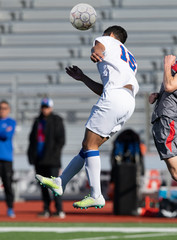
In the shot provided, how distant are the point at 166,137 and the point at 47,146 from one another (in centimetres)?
533

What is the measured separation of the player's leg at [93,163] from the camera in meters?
5.58

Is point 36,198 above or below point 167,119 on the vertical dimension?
below

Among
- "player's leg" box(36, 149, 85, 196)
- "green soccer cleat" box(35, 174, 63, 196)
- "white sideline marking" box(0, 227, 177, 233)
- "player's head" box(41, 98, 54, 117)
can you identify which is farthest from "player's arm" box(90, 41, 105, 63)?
"player's head" box(41, 98, 54, 117)

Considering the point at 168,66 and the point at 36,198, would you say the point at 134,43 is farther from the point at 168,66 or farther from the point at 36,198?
the point at 168,66

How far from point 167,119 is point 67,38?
42.8ft

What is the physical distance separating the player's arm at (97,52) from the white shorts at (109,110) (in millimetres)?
307

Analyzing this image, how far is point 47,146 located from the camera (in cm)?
1123

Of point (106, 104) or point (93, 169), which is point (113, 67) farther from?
point (93, 169)

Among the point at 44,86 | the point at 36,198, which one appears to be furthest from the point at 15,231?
the point at 44,86

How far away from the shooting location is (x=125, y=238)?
8492 mm

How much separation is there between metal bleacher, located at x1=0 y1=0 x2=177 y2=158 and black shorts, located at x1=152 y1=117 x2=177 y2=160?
35.8 ft

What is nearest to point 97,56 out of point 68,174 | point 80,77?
point 80,77

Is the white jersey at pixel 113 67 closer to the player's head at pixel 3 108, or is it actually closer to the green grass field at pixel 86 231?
the green grass field at pixel 86 231

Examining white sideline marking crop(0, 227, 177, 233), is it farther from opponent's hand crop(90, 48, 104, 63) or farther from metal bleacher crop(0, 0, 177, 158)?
metal bleacher crop(0, 0, 177, 158)
